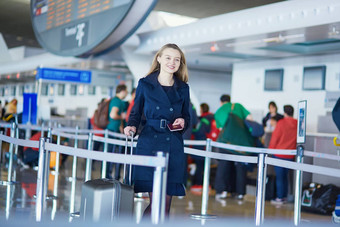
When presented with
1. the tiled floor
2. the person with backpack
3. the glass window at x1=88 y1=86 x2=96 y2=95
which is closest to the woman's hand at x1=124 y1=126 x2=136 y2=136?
the tiled floor

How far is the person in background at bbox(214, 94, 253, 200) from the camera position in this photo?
8.39 m

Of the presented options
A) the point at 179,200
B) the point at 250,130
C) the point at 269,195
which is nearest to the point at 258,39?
the point at 250,130

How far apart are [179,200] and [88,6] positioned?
472 centimetres

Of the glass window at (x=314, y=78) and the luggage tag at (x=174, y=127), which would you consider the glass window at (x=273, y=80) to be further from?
the luggage tag at (x=174, y=127)

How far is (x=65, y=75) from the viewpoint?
15195mm

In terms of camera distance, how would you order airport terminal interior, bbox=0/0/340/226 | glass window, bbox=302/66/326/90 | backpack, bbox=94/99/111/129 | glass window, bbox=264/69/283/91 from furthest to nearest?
glass window, bbox=264/69/283/91 < glass window, bbox=302/66/326/90 < backpack, bbox=94/99/111/129 < airport terminal interior, bbox=0/0/340/226

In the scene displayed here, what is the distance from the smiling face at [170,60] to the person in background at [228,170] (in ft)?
15.0

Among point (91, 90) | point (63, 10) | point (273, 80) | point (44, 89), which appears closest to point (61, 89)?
point (91, 90)

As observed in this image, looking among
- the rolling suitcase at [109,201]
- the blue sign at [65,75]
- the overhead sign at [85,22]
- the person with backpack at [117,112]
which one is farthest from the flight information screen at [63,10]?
the rolling suitcase at [109,201]

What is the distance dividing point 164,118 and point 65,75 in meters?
11.7

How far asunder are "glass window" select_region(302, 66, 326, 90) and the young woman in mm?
9212

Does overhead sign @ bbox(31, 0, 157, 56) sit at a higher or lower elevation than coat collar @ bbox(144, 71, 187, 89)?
higher

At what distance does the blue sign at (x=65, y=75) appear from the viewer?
1503 centimetres

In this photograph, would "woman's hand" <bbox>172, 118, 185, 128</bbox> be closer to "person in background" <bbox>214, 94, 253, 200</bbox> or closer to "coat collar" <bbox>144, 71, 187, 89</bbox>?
"coat collar" <bbox>144, 71, 187, 89</bbox>
